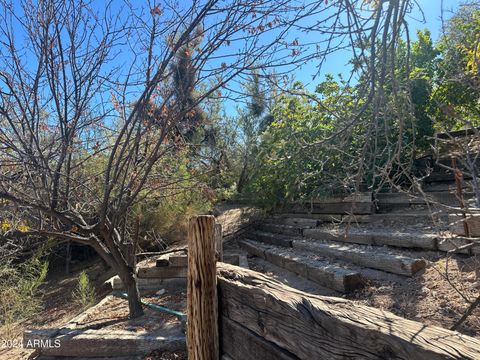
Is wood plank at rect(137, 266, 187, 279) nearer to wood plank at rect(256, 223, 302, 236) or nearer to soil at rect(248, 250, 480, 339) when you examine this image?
wood plank at rect(256, 223, 302, 236)

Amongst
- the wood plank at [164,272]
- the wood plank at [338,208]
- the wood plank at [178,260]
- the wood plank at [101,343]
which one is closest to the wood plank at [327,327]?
the wood plank at [101,343]

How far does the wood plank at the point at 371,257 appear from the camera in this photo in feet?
13.4

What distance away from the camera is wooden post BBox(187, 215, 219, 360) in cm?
191

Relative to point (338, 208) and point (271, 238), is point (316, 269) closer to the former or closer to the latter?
point (338, 208)

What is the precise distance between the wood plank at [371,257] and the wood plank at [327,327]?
2895 mm

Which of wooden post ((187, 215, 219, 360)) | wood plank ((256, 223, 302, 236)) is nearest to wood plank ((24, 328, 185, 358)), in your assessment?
wooden post ((187, 215, 219, 360))

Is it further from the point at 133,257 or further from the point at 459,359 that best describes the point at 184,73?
the point at 459,359

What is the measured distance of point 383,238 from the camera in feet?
16.9

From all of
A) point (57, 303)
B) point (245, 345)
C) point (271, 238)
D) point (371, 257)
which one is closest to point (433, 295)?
point (371, 257)

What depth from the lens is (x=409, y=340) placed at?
106cm

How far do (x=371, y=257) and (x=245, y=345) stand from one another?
3.33 meters

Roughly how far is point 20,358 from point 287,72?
170 inches

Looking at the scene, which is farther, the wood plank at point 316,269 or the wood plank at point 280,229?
the wood plank at point 280,229

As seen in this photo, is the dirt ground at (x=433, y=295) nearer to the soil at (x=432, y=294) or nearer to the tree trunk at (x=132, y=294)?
the soil at (x=432, y=294)
